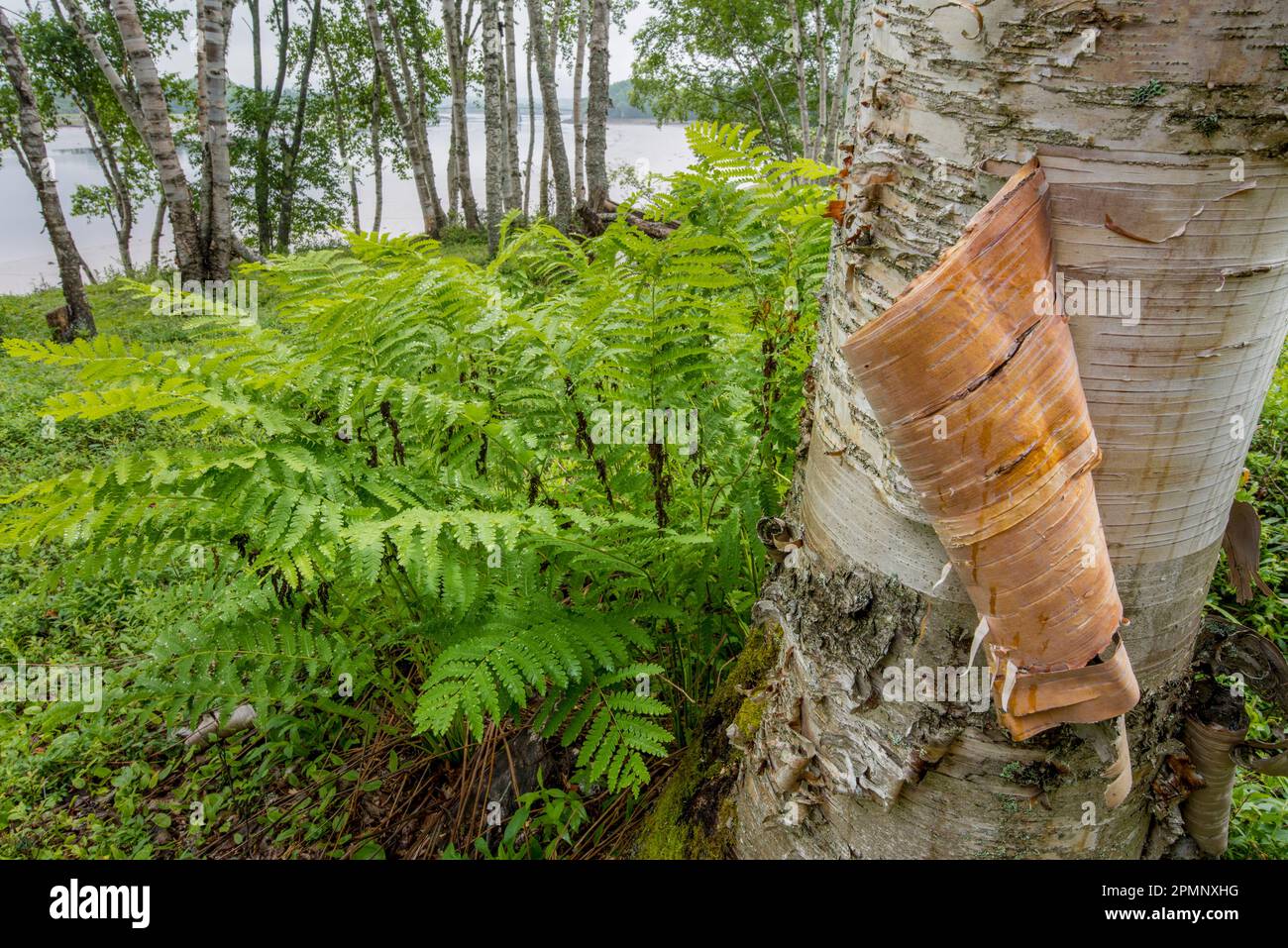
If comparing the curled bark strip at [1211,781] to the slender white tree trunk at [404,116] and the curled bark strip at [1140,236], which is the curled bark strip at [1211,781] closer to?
the curled bark strip at [1140,236]

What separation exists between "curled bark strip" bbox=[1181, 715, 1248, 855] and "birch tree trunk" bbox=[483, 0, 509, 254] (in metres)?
11.1

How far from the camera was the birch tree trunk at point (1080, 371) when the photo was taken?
949 millimetres

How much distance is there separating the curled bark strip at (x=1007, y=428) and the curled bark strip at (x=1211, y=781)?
1.82ft

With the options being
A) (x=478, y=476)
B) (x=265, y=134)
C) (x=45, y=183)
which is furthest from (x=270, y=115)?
(x=478, y=476)

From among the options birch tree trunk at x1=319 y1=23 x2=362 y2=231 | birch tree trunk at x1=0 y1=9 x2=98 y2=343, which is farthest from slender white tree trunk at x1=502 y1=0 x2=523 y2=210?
birch tree trunk at x1=319 y1=23 x2=362 y2=231

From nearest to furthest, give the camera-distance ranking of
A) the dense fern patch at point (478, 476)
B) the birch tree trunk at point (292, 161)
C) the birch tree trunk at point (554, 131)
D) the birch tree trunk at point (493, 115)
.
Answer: the dense fern patch at point (478, 476), the birch tree trunk at point (493, 115), the birch tree trunk at point (554, 131), the birch tree trunk at point (292, 161)

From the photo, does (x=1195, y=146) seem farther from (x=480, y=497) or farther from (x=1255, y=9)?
(x=480, y=497)

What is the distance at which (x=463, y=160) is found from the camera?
20.5 metres

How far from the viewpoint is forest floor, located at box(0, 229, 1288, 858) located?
246cm

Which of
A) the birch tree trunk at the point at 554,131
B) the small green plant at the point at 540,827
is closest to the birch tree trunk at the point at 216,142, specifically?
the birch tree trunk at the point at 554,131

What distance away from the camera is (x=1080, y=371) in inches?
42.4

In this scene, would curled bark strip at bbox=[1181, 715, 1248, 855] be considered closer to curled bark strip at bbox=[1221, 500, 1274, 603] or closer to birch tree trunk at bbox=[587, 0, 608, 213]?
curled bark strip at bbox=[1221, 500, 1274, 603]
